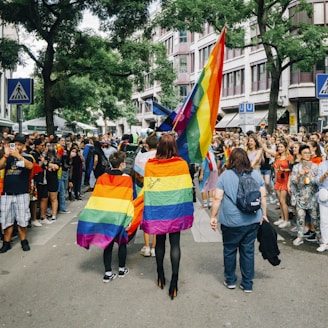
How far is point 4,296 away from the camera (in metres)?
5.18

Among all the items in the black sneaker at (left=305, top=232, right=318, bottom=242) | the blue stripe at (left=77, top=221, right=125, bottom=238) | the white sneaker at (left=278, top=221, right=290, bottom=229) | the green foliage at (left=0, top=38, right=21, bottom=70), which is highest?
the green foliage at (left=0, top=38, right=21, bottom=70)

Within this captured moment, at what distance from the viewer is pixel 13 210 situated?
23.9 feet

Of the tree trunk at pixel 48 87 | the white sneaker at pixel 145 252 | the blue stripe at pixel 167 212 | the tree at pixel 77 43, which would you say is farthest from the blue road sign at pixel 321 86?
the tree trunk at pixel 48 87

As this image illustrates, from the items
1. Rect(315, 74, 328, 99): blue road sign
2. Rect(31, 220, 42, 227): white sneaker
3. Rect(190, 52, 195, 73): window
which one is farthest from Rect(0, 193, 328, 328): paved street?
Rect(190, 52, 195, 73): window

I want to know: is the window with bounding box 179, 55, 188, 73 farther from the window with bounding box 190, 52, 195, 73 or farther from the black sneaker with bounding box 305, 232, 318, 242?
the black sneaker with bounding box 305, 232, 318, 242

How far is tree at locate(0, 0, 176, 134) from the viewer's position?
55.4 ft

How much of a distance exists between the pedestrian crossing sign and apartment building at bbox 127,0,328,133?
431 inches

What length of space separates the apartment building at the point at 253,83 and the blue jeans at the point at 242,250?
14.2 m

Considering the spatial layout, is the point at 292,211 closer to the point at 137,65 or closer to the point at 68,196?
the point at 68,196

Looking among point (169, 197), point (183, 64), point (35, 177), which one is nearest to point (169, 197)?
point (169, 197)

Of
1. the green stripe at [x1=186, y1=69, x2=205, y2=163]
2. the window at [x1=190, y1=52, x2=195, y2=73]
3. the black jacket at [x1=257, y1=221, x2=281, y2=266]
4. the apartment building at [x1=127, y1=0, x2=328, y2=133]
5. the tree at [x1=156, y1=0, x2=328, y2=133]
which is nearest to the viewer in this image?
the black jacket at [x1=257, y1=221, x2=281, y2=266]

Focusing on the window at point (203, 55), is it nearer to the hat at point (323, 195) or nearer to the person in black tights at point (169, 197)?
the hat at point (323, 195)

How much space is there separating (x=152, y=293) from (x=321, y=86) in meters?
7.43

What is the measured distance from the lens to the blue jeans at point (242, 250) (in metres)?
5.22
